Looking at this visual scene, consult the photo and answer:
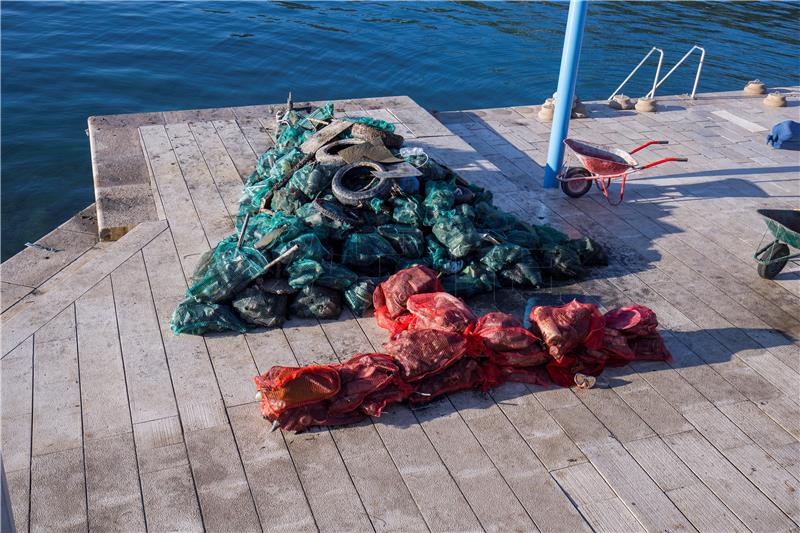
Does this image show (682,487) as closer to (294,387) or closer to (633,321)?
(633,321)

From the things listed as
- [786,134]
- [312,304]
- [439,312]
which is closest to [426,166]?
[312,304]

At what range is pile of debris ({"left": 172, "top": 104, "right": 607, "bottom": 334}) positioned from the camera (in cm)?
701

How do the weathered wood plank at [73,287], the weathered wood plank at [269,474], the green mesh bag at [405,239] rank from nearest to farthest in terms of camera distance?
the weathered wood plank at [269,474], the weathered wood plank at [73,287], the green mesh bag at [405,239]

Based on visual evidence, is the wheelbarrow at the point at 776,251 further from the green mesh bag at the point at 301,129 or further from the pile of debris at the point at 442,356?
the green mesh bag at the point at 301,129

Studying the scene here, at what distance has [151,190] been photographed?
9.48m

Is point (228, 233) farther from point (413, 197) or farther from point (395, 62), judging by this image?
point (395, 62)

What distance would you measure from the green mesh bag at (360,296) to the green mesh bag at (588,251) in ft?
8.07

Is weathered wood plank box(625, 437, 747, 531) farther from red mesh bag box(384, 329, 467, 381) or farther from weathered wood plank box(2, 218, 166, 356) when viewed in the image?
weathered wood plank box(2, 218, 166, 356)

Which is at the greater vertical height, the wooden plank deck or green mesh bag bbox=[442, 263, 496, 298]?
green mesh bag bbox=[442, 263, 496, 298]

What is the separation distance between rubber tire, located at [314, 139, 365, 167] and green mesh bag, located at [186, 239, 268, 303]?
1.84 metres

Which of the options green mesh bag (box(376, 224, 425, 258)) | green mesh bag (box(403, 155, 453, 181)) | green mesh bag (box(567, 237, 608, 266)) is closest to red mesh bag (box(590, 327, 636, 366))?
green mesh bag (box(567, 237, 608, 266))

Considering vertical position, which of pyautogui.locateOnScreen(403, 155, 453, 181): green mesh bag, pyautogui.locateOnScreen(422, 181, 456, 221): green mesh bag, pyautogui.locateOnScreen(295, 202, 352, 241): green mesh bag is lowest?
pyautogui.locateOnScreen(295, 202, 352, 241): green mesh bag

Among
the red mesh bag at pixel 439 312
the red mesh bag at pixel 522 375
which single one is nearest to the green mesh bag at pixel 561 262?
the red mesh bag at pixel 439 312

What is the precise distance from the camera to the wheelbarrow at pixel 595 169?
953cm
